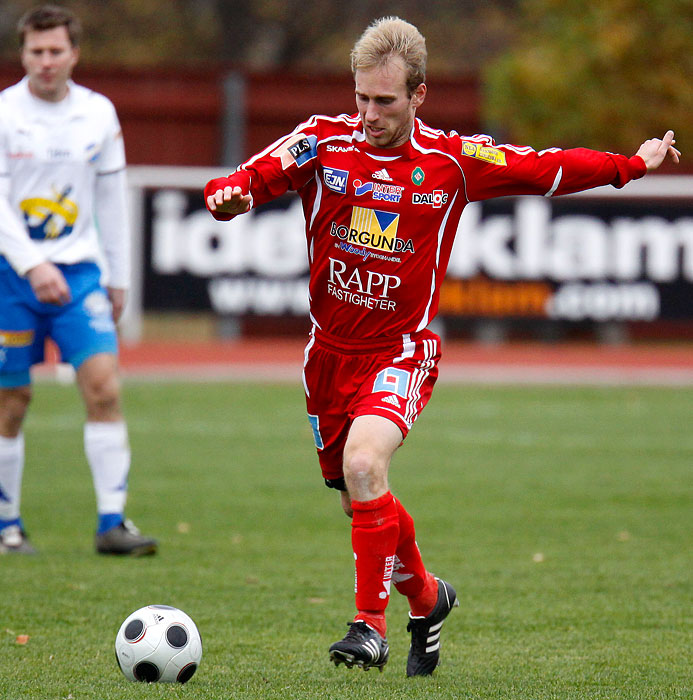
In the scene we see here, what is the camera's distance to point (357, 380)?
4.81m

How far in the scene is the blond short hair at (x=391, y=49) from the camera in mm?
Answer: 4562

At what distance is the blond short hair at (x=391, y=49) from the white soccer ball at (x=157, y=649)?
6.70 feet

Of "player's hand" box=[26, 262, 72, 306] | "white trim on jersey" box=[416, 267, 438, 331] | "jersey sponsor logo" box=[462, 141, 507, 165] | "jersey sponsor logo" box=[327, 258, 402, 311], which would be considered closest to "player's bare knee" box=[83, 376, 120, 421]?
"player's hand" box=[26, 262, 72, 306]

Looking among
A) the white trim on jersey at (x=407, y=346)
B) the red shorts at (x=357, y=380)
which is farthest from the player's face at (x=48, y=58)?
the white trim on jersey at (x=407, y=346)

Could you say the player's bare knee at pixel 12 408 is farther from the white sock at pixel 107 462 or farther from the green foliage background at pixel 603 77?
the green foliage background at pixel 603 77

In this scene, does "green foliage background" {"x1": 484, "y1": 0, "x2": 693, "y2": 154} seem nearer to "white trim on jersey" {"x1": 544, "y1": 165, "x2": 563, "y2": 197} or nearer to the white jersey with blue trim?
the white jersey with blue trim

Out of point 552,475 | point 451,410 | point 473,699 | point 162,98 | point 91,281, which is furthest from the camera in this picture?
point 162,98

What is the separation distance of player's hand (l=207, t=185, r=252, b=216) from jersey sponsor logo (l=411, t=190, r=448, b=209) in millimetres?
683

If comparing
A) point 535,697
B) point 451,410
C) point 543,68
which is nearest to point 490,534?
point 535,697

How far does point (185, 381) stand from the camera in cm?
1627

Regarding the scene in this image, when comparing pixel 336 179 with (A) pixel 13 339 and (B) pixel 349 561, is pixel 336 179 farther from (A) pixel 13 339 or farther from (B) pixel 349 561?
(B) pixel 349 561

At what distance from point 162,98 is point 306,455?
697 inches

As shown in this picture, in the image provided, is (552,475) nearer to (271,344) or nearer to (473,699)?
(473,699)

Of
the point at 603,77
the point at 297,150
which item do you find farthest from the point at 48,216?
the point at 603,77
